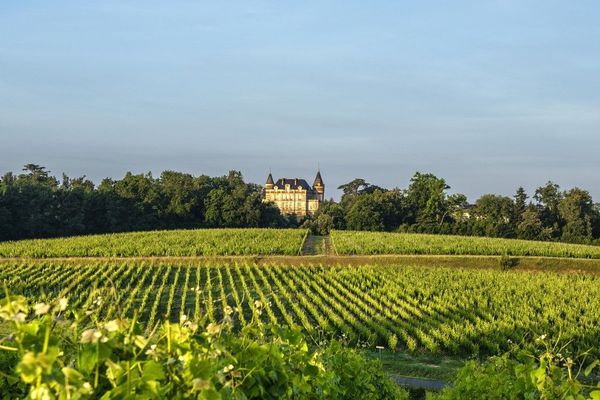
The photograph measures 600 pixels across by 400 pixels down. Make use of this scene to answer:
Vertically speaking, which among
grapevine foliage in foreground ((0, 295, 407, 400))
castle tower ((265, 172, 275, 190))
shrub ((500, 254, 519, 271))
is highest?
castle tower ((265, 172, 275, 190))

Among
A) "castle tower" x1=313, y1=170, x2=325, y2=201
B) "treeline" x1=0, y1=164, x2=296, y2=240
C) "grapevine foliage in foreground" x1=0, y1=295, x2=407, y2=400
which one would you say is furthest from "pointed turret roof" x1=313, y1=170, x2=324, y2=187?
"grapevine foliage in foreground" x1=0, y1=295, x2=407, y2=400

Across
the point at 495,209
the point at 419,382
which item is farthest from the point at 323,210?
the point at 419,382

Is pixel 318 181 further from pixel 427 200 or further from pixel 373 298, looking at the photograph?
pixel 373 298

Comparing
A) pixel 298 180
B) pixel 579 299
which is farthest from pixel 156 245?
pixel 298 180

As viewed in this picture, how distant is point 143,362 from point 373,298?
24181 mm

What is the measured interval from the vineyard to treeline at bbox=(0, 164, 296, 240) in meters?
18.1

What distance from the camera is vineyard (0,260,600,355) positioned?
1877cm

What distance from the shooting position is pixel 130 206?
62094 millimetres

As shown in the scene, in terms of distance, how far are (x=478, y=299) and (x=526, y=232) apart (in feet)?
135

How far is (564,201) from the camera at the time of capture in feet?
218

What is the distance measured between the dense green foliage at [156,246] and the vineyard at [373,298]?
2.76 metres

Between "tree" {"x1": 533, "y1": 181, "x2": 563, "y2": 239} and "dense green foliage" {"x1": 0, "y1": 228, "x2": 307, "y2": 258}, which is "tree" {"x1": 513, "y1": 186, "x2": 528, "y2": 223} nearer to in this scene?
"tree" {"x1": 533, "y1": 181, "x2": 563, "y2": 239}

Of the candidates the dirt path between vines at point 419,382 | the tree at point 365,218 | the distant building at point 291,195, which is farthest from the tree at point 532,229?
the distant building at point 291,195

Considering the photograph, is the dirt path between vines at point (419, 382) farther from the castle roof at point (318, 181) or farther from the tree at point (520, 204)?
the castle roof at point (318, 181)
